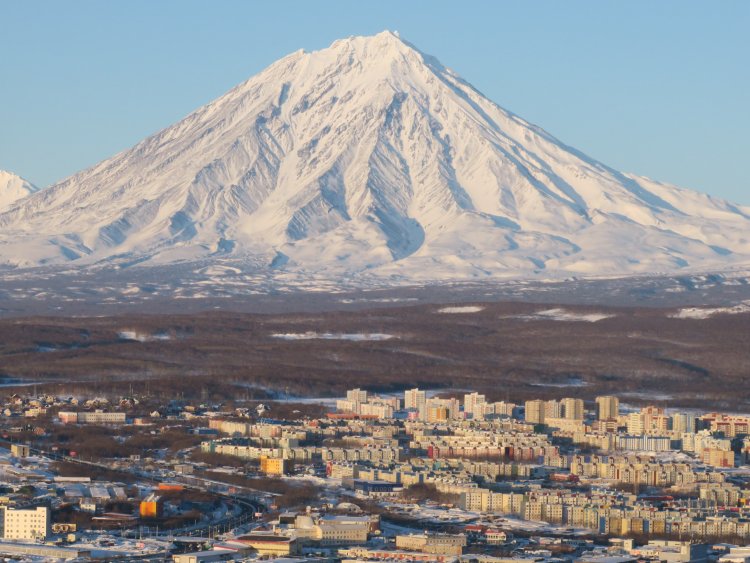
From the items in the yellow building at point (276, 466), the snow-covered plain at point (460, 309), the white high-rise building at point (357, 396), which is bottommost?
the yellow building at point (276, 466)

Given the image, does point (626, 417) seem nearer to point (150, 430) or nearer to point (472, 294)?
point (150, 430)

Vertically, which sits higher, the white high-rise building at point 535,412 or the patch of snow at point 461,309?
the patch of snow at point 461,309

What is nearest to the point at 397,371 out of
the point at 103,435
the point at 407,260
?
the point at 103,435

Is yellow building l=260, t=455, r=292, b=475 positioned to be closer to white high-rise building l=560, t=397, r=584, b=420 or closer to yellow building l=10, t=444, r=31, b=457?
yellow building l=10, t=444, r=31, b=457

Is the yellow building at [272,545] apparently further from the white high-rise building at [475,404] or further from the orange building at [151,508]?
the white high-rise building at [475,404]

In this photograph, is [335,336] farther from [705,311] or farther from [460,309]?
[705,311]

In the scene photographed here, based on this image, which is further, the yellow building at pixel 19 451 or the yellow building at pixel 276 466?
the yellow building at pixel 19 451

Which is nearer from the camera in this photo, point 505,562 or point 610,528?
point 505,562

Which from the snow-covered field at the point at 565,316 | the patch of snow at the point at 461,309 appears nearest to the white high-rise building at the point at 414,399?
the snow-covered field at the point at 565,316

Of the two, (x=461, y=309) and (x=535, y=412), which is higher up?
(x=461, y=309)

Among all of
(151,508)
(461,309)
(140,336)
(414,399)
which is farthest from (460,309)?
(151,508)

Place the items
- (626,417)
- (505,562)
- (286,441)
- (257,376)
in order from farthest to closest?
(257,376), (626,417), (286,441), (505,562)
